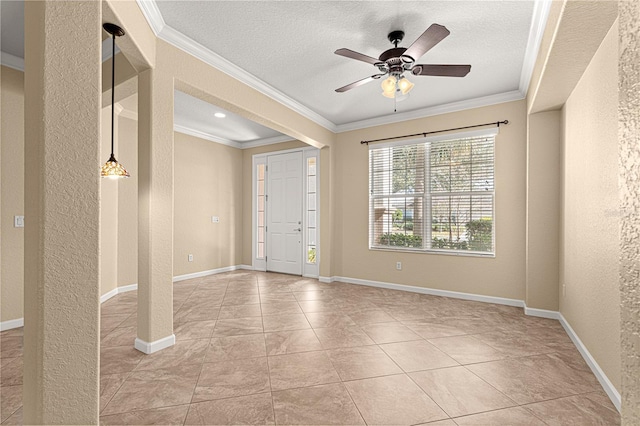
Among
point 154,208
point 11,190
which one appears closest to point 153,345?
point 154,208

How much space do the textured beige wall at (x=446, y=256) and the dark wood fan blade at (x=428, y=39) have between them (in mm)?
2257

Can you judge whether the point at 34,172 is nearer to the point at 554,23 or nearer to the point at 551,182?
the point at 554,23

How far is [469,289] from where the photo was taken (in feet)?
13.8

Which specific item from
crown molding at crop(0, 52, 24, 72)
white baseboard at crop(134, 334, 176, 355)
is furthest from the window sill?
crown molding at crop(0, 52, 24, 72)

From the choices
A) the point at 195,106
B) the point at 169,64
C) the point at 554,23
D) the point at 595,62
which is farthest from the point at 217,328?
the point at 595,62

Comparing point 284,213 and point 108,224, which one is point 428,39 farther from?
point 108,224

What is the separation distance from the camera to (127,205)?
15.1ft

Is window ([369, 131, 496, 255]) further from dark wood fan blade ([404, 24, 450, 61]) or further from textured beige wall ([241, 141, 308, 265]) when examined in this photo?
textured beige wall ([241, 141, 308, 265])

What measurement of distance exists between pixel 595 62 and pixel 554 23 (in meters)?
0.56

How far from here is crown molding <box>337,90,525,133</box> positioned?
12.9 ft

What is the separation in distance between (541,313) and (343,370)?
2.72 metres

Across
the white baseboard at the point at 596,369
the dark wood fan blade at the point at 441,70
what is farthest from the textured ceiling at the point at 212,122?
the white baseboard at the point at 596,369

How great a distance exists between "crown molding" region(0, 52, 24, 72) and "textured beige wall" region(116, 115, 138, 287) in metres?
1.36

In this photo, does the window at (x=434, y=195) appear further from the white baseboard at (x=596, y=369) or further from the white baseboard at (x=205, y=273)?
the white baseboard at (x=205, y=273)
